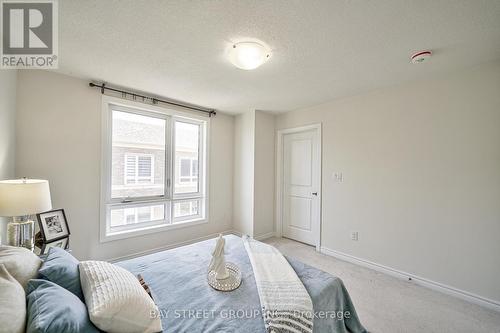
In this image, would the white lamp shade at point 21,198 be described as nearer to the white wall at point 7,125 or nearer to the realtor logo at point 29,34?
the white wall at point 7,125

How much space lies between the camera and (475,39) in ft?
5.66

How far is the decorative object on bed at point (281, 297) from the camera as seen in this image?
3.77ft

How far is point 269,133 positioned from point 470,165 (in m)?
2.74

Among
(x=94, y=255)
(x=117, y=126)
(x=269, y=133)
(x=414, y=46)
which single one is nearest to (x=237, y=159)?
(x=269, y=133)

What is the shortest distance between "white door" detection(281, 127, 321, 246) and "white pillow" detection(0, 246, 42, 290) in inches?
128

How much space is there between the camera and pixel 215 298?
133cm

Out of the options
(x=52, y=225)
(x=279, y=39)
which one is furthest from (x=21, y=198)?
(x=279, y=39)

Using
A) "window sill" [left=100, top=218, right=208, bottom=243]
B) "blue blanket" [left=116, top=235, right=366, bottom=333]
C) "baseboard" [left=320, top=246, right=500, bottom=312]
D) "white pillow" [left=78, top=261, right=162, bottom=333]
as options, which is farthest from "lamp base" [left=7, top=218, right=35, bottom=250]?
"baseboard" [left=320, top=246, right=500, bottom=312]

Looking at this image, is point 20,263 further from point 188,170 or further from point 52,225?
point 188,170

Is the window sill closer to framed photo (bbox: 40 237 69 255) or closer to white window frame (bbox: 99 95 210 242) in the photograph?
white window frame (bbox: 99 95 210 242)

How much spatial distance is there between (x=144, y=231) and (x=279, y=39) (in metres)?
3.02

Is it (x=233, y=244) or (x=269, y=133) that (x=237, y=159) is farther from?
(x=233, y=244)

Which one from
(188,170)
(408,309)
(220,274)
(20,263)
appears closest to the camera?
(20,263)

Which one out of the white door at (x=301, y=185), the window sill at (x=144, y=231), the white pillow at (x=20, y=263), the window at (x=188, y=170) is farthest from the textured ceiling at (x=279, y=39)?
the window sill at (x=144, y=231)
